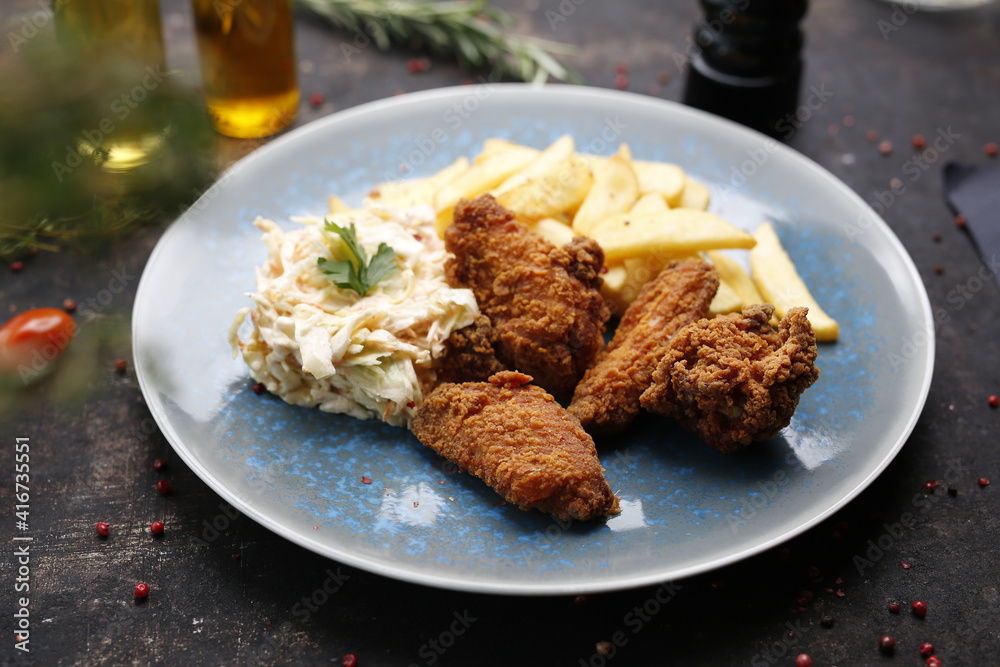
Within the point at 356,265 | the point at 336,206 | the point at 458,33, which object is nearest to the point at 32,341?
the point at 336,206

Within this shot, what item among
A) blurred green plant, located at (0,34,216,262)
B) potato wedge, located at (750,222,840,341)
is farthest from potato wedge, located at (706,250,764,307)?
blurred green plant, located at (0,34,216,262)

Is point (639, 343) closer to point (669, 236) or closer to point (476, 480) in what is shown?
point (669, 236)

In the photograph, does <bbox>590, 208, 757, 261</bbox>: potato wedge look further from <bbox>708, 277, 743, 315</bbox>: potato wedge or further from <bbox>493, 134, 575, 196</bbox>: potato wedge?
<bbox>493, 134, 575, 196</bbox>: potato wedge

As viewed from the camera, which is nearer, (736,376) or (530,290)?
(736,376)

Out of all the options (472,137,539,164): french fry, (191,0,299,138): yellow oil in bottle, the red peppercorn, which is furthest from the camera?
the red peppercorn

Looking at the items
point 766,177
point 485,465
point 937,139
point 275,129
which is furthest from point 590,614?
point 937,139

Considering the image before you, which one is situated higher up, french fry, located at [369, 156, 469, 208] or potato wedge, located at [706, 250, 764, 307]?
potato wedge, located at [706, 250, 764, 307]

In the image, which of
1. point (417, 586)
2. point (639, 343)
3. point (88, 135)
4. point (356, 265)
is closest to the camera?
point (88, 135)
